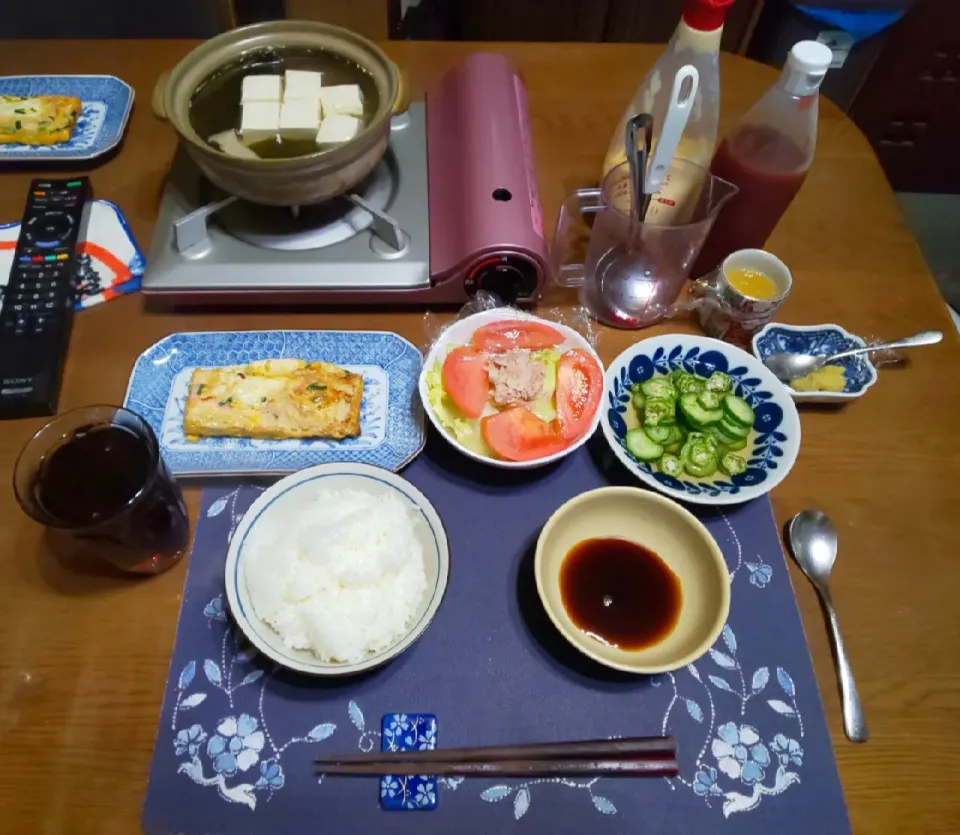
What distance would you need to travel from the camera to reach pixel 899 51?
221 cm

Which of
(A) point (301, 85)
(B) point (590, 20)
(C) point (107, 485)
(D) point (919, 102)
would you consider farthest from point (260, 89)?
(D) point (919, 102)

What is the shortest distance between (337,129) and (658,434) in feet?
2.28

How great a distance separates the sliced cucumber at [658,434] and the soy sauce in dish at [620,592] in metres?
0.16

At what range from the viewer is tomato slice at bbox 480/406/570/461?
97cm

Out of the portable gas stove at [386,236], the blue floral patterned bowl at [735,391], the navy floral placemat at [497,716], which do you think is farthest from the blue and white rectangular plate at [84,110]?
the blue floral patterned bowl at [735,391]

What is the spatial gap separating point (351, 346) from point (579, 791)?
71cm

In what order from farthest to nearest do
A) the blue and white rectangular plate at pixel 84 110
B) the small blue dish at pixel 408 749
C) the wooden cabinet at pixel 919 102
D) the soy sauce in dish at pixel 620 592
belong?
the wooden cabinet at pixel 919 102
the blue and white rectangular plate at pixel 84 110
the soy sauce in dish at pixel 620 592
the small blue dish at pixel 408 749

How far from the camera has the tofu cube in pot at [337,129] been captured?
109 centimetres

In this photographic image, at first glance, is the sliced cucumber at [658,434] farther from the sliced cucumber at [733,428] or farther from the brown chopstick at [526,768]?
the brown chopstick at [526,768]

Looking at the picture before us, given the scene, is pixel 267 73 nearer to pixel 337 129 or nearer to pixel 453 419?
pixel 337 129

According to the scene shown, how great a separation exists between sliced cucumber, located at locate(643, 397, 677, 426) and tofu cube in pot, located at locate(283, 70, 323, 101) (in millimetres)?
730

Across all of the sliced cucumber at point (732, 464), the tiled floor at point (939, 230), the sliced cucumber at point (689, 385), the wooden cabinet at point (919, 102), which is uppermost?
the sliced cucumber at point (689, 385)

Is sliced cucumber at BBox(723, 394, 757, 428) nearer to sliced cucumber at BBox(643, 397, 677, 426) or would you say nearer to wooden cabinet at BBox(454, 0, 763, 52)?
sliced cucumber at BBox(643, 397, 677, 426)

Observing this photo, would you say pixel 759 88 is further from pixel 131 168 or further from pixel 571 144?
pixel 131 168
